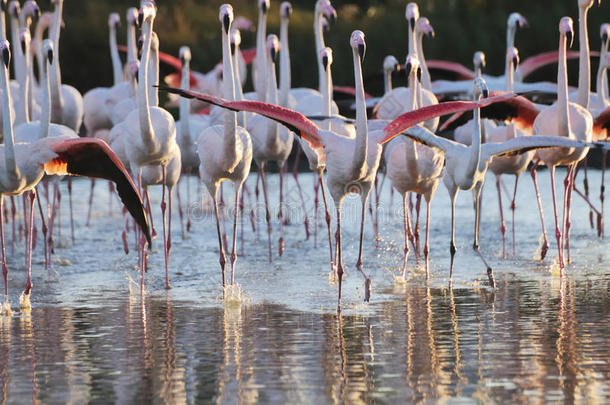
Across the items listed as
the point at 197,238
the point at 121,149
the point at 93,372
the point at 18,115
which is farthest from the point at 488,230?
the point at 93,372

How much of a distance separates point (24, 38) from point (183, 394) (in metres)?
5.79

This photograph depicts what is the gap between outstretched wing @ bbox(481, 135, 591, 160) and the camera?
9.67m

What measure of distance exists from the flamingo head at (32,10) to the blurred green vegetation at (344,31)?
7.09 metres

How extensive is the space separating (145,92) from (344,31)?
19.7 meters

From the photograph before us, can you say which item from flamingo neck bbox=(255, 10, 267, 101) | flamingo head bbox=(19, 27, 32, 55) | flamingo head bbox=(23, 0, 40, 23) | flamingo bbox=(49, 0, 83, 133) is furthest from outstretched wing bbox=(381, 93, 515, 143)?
flamingo head bbox=(23, 0, 40, 23)

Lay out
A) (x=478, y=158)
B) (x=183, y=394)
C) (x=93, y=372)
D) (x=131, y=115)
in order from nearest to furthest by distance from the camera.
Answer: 1. (x=183, y=394)
2. (x=93, y=372)
3. (x=478, y=158)
4. (x=131, y=115)

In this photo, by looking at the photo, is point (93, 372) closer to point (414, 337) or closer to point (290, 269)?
point (414, 337)

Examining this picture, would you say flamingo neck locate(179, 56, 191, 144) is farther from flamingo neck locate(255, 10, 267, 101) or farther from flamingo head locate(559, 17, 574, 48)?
flamingo head locate(559, 17, 574, 48)

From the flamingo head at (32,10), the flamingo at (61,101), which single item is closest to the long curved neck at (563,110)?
the flamingo at (61,101)

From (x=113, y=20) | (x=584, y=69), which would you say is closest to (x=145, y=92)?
(x=584, y=69)

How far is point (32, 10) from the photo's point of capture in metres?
14.5

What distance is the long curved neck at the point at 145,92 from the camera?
10.3 metres

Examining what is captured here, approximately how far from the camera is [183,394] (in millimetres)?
6641

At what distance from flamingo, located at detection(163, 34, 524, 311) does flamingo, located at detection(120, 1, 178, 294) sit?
4.25 feet
